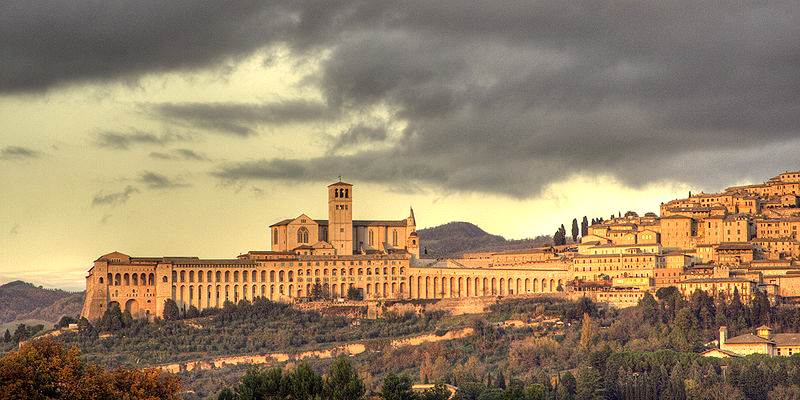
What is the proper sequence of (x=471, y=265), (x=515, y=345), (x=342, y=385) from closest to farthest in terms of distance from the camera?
(x=342, y=385)
(x=515, y=345)
(x=471, y=265)

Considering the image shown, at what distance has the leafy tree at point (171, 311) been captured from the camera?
106 meters

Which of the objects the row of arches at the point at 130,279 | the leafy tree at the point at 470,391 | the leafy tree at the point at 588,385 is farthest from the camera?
the row of arches at the point at 130,279

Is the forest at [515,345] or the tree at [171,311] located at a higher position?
the tree at [171,311]

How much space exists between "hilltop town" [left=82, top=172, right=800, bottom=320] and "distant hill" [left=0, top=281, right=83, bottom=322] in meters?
57.1

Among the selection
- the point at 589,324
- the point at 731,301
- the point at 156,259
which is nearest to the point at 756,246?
the point at 731,301

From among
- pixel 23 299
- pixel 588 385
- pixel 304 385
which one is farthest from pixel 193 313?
pixel 23 299

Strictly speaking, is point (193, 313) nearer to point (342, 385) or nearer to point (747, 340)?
point (342, 385)

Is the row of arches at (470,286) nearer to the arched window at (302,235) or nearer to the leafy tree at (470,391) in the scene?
the arched window at (302,235)

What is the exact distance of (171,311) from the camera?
10588cm

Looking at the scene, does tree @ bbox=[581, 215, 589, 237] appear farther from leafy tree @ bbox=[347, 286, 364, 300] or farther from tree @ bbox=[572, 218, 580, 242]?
leafy tree @ bbox=[347, 286, 364, 300]

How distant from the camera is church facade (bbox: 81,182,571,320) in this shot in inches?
4242

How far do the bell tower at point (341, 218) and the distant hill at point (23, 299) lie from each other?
57013 millimetres

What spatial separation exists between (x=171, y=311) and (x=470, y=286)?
2575 centimetres

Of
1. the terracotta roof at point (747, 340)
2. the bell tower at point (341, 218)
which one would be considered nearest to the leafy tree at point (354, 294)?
the bell tower at point (341, 218)
